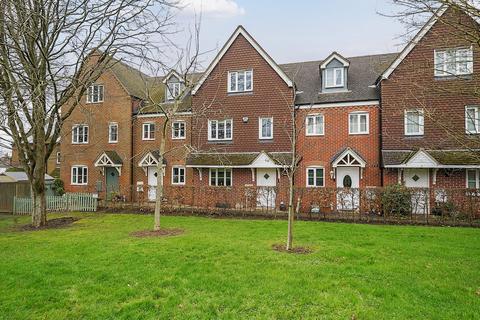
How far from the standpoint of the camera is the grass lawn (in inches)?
223

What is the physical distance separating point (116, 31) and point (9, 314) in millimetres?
12623

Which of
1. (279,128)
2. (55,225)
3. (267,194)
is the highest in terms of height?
(279,128)

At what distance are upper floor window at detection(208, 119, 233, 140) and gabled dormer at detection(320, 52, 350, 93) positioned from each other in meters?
6.28

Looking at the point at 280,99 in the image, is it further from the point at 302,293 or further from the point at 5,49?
the point at 302,293

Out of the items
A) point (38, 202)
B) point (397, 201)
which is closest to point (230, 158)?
point (397, 201)

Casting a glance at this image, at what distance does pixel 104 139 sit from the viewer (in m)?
25.6

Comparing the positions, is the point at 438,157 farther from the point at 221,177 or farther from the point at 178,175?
the point at 178,175

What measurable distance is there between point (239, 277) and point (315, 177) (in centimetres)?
1408

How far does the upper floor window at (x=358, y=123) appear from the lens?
1962 cm

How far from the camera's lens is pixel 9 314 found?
223 inches

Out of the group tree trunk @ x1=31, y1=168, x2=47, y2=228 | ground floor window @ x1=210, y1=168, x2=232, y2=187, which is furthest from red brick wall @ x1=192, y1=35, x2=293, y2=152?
tree trunk @ x1=31, y1=168, x2=47, y2=228

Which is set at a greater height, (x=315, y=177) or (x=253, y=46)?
(x=253, y=46)

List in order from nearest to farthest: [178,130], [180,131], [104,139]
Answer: [178,130]
[180,131]
[104,139]

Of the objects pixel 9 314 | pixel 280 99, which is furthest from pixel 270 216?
pixel 9 314
